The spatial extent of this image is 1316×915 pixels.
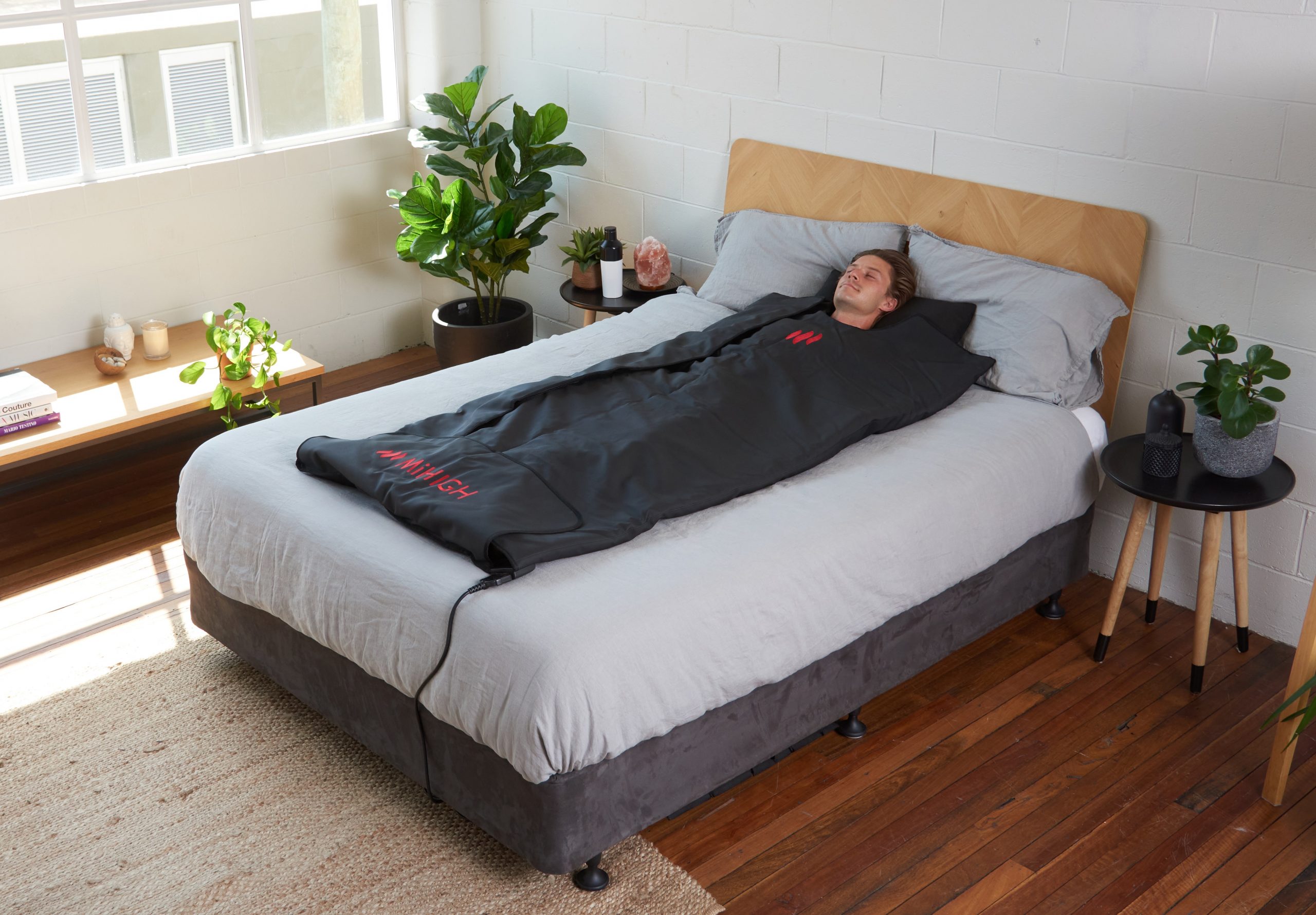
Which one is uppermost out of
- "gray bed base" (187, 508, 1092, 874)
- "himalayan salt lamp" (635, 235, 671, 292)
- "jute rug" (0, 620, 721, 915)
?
"himalayan salt lamp" (635, 235, 671, 292)

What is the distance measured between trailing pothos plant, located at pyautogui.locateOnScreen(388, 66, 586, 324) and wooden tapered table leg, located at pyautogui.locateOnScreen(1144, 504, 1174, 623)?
233cm

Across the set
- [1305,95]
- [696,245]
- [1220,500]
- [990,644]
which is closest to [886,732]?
[990,644]

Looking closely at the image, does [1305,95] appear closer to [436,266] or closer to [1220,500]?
[1220,500]

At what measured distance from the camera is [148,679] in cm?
314

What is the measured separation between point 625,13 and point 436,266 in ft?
3.66

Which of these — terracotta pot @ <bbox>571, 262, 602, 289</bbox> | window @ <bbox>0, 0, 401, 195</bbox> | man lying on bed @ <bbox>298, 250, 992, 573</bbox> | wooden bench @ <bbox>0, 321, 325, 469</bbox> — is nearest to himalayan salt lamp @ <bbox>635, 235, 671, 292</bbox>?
terracotta pot @ <bbox>571, 262, 602, 289</bbox>

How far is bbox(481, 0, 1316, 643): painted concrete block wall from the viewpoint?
3.02 meters

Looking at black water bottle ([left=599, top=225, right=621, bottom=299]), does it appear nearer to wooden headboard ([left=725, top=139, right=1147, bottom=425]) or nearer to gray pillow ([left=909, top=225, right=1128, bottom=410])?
wooden headboard ([left=725, top=139, right=1147, bottom=425])

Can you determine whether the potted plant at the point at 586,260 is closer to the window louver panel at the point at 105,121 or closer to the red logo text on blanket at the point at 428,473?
the window louver panel at the point at 105,121

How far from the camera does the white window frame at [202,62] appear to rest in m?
4.34

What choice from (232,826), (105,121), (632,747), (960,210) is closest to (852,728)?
(632,747)

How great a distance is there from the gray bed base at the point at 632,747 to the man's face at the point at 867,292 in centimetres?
78

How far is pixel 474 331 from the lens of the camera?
4578mm

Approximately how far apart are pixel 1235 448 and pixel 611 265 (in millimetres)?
2095
